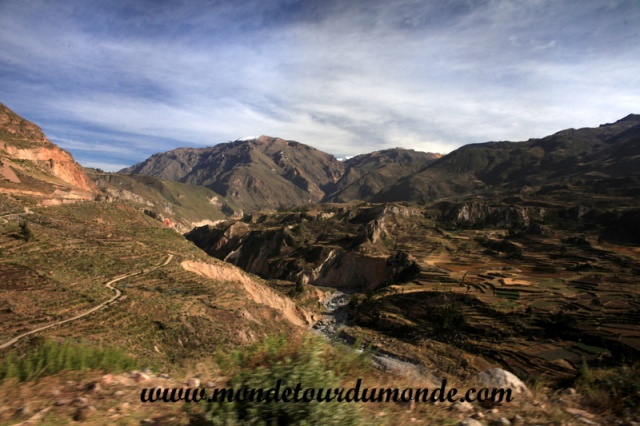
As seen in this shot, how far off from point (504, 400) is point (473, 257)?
3187 inches

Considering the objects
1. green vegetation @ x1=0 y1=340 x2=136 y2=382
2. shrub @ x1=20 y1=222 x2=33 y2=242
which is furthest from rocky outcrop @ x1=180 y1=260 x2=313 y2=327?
green vegetation @ x1=0 y1=340 x2=136 y2=382

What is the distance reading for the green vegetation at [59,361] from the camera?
618 centimetres

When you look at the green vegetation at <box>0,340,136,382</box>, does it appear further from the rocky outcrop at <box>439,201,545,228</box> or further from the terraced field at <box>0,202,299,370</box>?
the rocky outcrop at <box>439,201,545,228</box>

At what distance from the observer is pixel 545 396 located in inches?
284

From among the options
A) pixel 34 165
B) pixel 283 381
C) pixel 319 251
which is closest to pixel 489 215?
pixel 319 251

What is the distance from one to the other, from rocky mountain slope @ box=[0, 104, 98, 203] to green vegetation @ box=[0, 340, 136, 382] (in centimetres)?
6329

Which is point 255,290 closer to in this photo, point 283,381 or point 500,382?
point 500,382

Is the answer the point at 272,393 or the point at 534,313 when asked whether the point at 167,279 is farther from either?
the point at 534,313

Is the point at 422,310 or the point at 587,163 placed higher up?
the point at 587,163

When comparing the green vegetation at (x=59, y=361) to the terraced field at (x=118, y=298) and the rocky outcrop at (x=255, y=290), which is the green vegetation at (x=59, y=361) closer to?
Result: the terraced field at (x=118, y=298)

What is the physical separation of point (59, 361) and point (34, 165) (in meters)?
96.4

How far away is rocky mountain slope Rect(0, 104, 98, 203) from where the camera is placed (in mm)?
59656

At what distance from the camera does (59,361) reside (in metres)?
6.52

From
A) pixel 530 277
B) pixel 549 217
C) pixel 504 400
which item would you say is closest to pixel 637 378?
pixel 504 400
